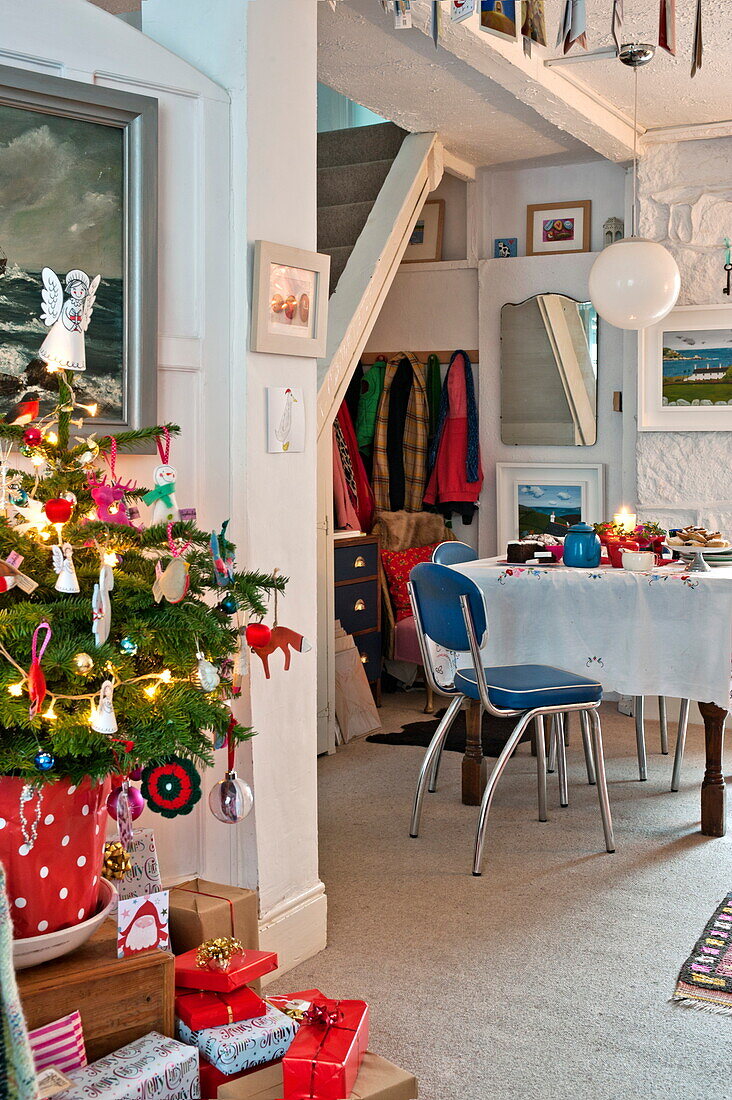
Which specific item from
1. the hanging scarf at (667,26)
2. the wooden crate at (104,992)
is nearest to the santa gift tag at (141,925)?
the wooden crate at (104,992)

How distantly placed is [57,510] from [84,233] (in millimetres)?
825

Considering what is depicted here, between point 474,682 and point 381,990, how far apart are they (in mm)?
1152

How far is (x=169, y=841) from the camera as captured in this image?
8.08 ft

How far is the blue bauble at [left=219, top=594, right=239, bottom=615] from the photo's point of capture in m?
1.89

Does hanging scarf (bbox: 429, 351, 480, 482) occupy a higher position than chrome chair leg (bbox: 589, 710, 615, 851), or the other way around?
hanging scarf (bbox: 429, 351, 480, 482)

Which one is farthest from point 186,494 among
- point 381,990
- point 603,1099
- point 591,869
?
point 591,869

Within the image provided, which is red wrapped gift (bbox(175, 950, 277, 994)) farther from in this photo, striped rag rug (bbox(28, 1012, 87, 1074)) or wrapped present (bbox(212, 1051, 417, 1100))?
striped rag rug (bbox(28, 1012, 87, 1074))

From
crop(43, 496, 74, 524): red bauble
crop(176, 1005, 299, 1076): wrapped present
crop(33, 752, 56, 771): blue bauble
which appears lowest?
crop(176, 1005, 299, 1076): wrapped present

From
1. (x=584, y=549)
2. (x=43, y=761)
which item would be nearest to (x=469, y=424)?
→ (x=584, y=549)

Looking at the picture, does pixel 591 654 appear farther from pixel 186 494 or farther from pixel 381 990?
pixel 186 494

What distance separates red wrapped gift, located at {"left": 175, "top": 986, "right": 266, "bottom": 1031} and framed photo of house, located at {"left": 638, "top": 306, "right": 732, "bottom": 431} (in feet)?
12.6

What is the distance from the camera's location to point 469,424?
5789 mm

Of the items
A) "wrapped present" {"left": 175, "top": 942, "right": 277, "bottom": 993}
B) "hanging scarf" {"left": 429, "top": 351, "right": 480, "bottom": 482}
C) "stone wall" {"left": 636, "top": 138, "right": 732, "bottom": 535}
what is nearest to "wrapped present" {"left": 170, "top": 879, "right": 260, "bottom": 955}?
"wrapped present" {"left": 175, "top": 942, "right": 277, "bottom": 993}

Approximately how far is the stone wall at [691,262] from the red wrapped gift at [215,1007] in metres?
3.78
